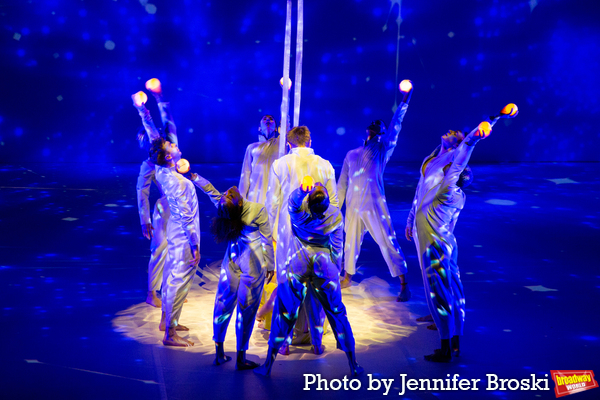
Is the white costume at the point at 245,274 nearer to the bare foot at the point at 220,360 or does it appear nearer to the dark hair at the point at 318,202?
the bare foot at the point at 220,360

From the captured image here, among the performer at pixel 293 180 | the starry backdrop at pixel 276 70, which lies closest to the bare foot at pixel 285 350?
the performer at pixel 293 180

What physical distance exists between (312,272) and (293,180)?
2.34 feet

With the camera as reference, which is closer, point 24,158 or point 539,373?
point 539,373

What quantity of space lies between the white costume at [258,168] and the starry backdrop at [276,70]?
6.47m

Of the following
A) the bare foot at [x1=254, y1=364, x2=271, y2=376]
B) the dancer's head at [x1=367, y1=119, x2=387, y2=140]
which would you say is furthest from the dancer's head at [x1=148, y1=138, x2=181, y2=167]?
the dancer's head at [x1=367, y1=119, x2=387, y2=140]

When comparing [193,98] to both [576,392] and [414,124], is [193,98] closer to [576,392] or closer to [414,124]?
[414,124]

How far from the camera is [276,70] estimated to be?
34.7ft

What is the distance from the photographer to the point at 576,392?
259cm

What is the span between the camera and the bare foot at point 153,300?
372 centimetres

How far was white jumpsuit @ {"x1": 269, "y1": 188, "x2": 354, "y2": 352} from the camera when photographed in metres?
2.69

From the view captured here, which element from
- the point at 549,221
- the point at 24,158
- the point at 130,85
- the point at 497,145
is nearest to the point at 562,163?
the point at 497,145

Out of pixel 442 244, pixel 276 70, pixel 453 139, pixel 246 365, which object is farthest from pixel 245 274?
pixel 276 70

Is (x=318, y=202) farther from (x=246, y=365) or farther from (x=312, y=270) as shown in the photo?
(x=246, y=365)

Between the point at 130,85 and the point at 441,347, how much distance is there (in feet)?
29.3
